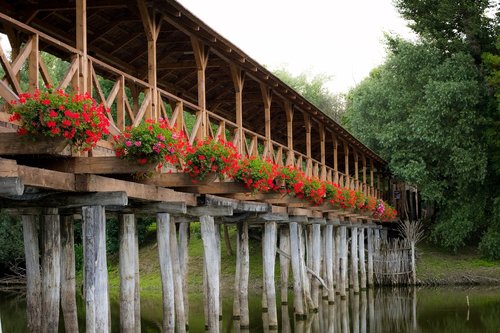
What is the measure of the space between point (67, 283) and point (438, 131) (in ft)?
70.8

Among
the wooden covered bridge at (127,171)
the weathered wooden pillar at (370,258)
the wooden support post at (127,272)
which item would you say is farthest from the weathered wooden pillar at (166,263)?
the weathered wooden pillar at (370,258)

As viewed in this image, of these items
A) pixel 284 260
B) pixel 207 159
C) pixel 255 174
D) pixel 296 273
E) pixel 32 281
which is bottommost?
pixel 296 273

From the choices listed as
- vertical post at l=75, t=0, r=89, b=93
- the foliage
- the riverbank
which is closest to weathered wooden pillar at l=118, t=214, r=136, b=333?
vertical post at l=75, t=0, r=89, b=93

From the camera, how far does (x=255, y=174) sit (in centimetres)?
1505

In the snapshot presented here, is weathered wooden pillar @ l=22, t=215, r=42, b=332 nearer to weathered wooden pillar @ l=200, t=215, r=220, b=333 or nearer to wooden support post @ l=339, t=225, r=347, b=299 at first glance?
weathered wooden pillar @ l=200, t=215, r=220, b=333

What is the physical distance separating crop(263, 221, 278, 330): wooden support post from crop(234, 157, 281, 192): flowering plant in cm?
471

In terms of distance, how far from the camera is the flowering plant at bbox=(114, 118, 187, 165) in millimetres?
10633

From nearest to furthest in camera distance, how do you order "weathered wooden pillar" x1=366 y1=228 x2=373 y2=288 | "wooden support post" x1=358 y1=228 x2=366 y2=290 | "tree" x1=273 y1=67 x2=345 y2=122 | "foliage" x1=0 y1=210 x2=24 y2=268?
1. "wooden support post" x1=358 y1=228 x2=366 y2=290
2. "weathered wooden pillar" x1=366 y1=228 x2=373 y2=288
3. "foliage" x1=0 y1=210 x2=24 y2=268
4. "tree" x1=273 y1=67 x2=345 y2=122

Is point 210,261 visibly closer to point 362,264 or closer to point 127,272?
point 127,272

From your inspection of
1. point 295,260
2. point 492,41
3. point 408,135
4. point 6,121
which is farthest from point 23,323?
point 492,41

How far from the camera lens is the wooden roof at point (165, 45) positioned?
521 inches

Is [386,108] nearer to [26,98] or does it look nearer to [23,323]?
[23,323]

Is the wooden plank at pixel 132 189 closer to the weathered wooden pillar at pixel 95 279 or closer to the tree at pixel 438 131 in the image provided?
the weathered wooden pillar at pixel 95 279

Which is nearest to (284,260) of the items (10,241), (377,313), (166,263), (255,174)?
(377,313)
